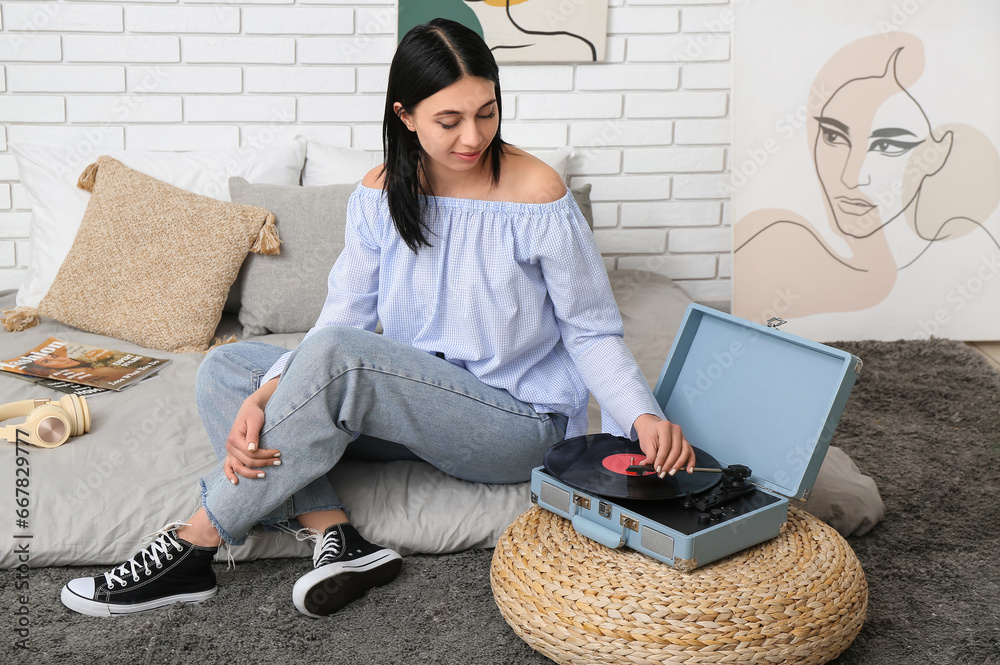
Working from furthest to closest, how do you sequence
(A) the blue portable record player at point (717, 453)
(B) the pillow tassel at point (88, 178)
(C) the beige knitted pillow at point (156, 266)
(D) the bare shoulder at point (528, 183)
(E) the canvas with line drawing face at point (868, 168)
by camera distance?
(E) the canvas with line drawing face at point (868, 168) < (B) the pillow tassel at point (88, 178) < (C) the beige knitted pillow at point (156, 266) < (D) the bare shoulder at point (528, 183) < (A) the blue portable record player at point (717, 453)

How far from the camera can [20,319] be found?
2.19 m

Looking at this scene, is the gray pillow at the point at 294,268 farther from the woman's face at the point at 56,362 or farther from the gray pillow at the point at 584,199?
the gray pillow at the point at 584,199

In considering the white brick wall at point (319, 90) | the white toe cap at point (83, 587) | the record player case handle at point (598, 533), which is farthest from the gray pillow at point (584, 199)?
the white toe cap at point (83, 587)

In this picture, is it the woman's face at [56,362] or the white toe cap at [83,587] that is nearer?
the white toe cap at [83,587]

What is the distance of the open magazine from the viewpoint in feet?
6.08

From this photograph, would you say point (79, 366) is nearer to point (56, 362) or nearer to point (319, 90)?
point (56, 362)

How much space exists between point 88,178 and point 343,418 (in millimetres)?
1382

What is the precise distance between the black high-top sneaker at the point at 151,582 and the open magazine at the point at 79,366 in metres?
0.59

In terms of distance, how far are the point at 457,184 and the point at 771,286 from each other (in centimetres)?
162

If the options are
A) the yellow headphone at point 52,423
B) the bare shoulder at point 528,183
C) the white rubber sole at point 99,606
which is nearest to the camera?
the white rubber sole at point 99,606

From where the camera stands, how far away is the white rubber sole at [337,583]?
133 centimetres

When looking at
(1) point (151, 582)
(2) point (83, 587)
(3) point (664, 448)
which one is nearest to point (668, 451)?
(3) point (664, 448)

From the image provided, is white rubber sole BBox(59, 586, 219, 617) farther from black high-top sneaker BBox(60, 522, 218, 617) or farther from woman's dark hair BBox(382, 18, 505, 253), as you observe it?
woman's dark hair BBox(382, 18, 505, 253)

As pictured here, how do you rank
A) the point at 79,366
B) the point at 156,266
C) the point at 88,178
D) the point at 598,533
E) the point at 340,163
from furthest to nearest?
1. the point at 340,163
2. the point at 88,178
3. the point at 156,266
4. the point at 79,366
5. the point at 598,533
